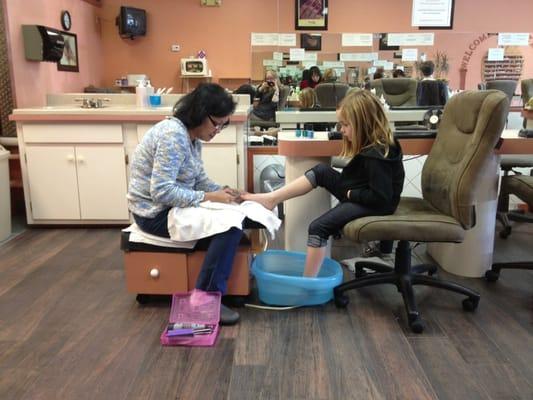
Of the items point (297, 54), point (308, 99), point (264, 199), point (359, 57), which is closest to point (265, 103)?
point (308, 99)

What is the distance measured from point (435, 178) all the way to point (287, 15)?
4.79 meters

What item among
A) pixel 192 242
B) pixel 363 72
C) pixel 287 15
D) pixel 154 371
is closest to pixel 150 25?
pixel 287 15

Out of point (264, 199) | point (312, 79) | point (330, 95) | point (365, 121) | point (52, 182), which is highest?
point (312, 79)

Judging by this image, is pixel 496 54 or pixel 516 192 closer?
pixel 516 192

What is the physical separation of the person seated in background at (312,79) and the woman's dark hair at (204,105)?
311 cm

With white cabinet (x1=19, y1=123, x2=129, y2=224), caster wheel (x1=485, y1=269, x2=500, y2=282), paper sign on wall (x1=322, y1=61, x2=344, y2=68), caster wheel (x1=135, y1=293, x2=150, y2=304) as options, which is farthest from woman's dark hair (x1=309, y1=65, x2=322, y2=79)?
caster wheel (x1=135, y1=293, x2=150, y2=304)

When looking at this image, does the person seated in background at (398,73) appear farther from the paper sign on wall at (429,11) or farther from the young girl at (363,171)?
the young girl at (363,171)

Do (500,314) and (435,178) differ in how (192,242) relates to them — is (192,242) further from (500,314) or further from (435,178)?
(500,314)

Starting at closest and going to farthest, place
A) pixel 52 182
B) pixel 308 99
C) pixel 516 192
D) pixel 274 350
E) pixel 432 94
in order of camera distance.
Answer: pixel 274 350, pixel 516 192, pixel 52 182, pixel 432 94, pixel 308 99

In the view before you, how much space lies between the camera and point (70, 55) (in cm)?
511

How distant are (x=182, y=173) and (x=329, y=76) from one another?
363cm

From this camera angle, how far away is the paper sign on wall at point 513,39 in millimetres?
5660

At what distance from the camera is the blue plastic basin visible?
2.04m

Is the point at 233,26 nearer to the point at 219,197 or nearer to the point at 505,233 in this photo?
the point at 505,233
